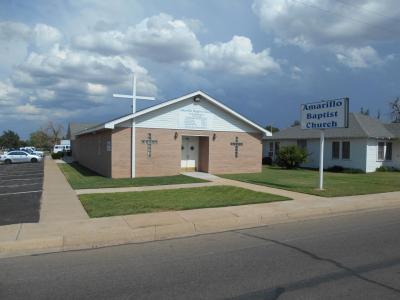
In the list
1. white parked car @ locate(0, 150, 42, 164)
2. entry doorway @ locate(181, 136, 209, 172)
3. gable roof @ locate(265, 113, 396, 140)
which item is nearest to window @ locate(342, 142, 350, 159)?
gable roof @ locate(265, 113, 396, 140)

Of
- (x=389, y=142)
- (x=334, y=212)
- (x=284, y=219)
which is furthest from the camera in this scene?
(x=389, y=142)

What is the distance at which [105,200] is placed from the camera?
1325cm

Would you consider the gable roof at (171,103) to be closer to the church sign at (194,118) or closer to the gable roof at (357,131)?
the church sign at (194,118)

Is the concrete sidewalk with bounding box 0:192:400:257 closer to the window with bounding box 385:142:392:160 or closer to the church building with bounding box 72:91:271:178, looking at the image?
the church building with bounding box 72:91:271:178

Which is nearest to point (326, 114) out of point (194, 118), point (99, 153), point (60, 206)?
point (194, 118)

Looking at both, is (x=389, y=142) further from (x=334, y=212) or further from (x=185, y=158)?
(x=334, y=212)

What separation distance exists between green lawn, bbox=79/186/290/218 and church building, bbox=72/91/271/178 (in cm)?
673

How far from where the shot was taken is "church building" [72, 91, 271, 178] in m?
21.8

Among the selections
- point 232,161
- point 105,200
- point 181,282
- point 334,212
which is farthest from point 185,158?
point 181,282

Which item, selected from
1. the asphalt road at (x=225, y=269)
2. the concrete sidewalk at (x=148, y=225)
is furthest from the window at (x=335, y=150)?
the asphalt road at (x=225, y=269)

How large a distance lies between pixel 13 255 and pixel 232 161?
1845 centimetres

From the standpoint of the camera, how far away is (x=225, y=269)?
6.27m

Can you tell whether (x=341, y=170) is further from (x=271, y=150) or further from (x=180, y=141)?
(x=180, y=141)

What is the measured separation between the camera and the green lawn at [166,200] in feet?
37.8
